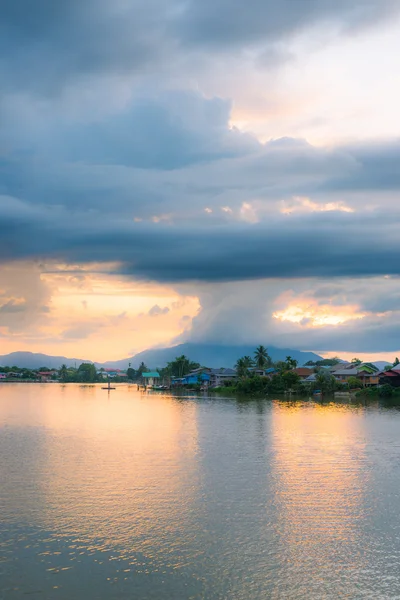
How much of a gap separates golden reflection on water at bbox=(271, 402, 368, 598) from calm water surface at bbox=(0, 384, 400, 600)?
0.36ft

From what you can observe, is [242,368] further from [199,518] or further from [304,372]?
[199,518]

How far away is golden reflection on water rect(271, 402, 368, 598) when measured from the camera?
85.8 feet

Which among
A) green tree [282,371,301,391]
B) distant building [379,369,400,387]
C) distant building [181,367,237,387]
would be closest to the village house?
distant building [379,369,400,387]

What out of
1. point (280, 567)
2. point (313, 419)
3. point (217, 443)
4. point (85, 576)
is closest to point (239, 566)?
point (280, 567)

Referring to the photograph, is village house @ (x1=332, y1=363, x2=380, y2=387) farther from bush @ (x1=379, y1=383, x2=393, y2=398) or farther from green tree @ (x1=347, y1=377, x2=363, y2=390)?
bush @ (x1=379, y1=383, x2=393, y2=398)

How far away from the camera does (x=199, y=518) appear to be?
30.5 m

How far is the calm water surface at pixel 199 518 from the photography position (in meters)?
22.8

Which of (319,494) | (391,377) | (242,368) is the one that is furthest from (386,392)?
(319,494)

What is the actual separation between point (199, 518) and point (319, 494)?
28.9 ft

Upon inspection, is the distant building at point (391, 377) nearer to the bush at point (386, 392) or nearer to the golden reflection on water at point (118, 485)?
the bush at point (386, 392)

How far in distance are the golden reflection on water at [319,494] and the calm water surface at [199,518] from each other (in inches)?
4.4

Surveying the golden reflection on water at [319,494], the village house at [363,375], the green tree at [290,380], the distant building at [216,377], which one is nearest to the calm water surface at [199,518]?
the golden reflection on water at [319,494]

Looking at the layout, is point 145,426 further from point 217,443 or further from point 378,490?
point 378,490

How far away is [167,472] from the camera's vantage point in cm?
4178
